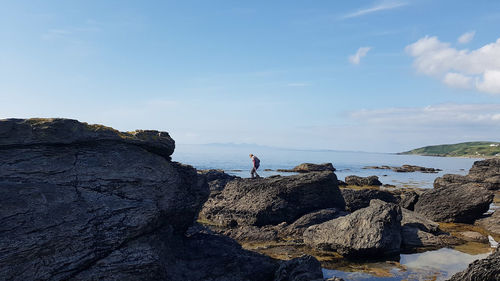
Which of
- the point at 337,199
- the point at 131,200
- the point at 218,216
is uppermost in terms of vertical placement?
the point at 131,200

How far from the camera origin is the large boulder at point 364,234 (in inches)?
674

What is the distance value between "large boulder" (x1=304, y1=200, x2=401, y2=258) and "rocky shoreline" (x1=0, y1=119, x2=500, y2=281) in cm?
5

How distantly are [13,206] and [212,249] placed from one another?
298 inches

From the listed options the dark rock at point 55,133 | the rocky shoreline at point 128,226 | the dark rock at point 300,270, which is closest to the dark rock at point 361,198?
the rocky shoreline at point 128,226

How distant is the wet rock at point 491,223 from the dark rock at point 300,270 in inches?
666

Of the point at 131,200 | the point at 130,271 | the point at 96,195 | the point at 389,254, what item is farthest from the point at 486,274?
the point at 96,195

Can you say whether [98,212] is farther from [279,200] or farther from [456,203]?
[456,203]

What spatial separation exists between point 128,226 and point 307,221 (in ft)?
44.3

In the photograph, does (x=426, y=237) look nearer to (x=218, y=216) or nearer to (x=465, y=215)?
(x=465, y=215)

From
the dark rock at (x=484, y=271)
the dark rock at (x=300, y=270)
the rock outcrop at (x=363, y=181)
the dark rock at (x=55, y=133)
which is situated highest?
the dark rock at (x=55, y=133)

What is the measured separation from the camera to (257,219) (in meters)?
23.9

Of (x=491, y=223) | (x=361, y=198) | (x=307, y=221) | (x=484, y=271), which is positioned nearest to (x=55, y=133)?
(x=484, y=271)

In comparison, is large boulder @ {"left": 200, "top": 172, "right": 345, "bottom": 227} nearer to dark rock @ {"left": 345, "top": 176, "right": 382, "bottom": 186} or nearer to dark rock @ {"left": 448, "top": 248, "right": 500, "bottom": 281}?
dark rock @ {"left": 448, "top": 248, "right": 500, "bottom": 281}

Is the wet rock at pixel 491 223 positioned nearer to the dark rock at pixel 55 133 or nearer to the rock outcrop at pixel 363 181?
the dark rock at pixel 55 133
